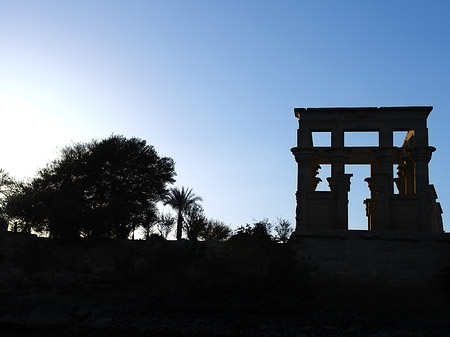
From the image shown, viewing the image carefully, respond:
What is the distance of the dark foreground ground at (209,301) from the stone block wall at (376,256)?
3.24ft

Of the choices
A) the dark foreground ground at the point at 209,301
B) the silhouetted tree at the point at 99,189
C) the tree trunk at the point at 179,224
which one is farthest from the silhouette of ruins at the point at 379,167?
the tree trunk at the point at 179,224

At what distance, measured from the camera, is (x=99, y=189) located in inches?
1344

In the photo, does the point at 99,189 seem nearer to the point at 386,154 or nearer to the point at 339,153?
the point at 339,153

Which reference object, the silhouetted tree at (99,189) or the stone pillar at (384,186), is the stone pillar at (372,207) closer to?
the stone pillar at (384,186)

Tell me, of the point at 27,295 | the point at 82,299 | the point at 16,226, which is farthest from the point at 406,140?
the point at 16,226

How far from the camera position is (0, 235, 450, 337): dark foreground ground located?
19.2 m

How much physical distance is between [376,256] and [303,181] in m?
4.69

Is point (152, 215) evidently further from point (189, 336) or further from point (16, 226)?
point (189, 336)

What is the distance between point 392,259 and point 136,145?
18661 millimetres

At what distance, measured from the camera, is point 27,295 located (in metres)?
22.6

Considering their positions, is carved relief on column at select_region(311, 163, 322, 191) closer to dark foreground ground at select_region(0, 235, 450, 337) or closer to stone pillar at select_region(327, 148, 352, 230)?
stone pillar at select_region(327, 148, 352, 230)

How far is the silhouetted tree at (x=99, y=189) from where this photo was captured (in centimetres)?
3111

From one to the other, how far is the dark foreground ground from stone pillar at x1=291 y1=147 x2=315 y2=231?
2313mm

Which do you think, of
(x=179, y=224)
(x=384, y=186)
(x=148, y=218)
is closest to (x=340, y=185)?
(x=384, y=186)
